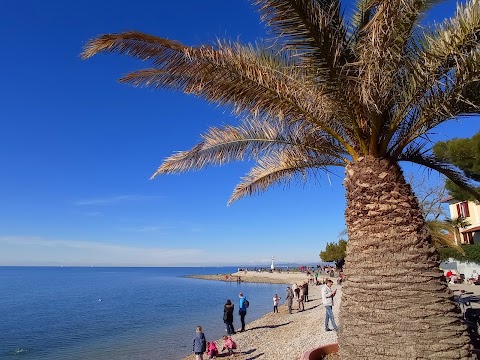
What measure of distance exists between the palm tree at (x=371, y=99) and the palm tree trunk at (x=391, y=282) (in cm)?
1

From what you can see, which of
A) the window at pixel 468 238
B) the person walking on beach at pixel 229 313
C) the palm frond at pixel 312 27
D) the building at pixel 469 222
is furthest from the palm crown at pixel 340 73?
the window at pixel 468 238

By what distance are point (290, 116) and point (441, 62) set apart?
1.94m

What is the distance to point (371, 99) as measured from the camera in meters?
4.58

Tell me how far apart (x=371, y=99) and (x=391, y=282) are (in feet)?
6.92

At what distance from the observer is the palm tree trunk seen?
430cm

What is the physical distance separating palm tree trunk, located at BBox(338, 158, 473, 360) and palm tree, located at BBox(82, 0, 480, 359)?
11mm

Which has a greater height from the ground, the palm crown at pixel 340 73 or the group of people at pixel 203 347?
the palm crown at pixel 340 73

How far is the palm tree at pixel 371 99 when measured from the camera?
425 cm

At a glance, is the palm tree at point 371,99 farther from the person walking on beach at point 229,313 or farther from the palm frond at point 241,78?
the person walking on beach at point 229,313

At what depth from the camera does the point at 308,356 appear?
5.90m

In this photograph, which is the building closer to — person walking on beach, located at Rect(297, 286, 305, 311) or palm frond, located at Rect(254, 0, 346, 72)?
person walking on beach, located at Rect(297, 286, 305, 311)

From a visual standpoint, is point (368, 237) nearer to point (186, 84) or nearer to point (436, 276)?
point (436, 276)

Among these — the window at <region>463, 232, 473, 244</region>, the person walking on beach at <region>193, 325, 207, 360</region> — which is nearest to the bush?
the window at <region>463, 232, 473, 244</region>

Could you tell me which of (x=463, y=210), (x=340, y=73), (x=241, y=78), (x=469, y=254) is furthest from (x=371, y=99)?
(x=463, y=210)
